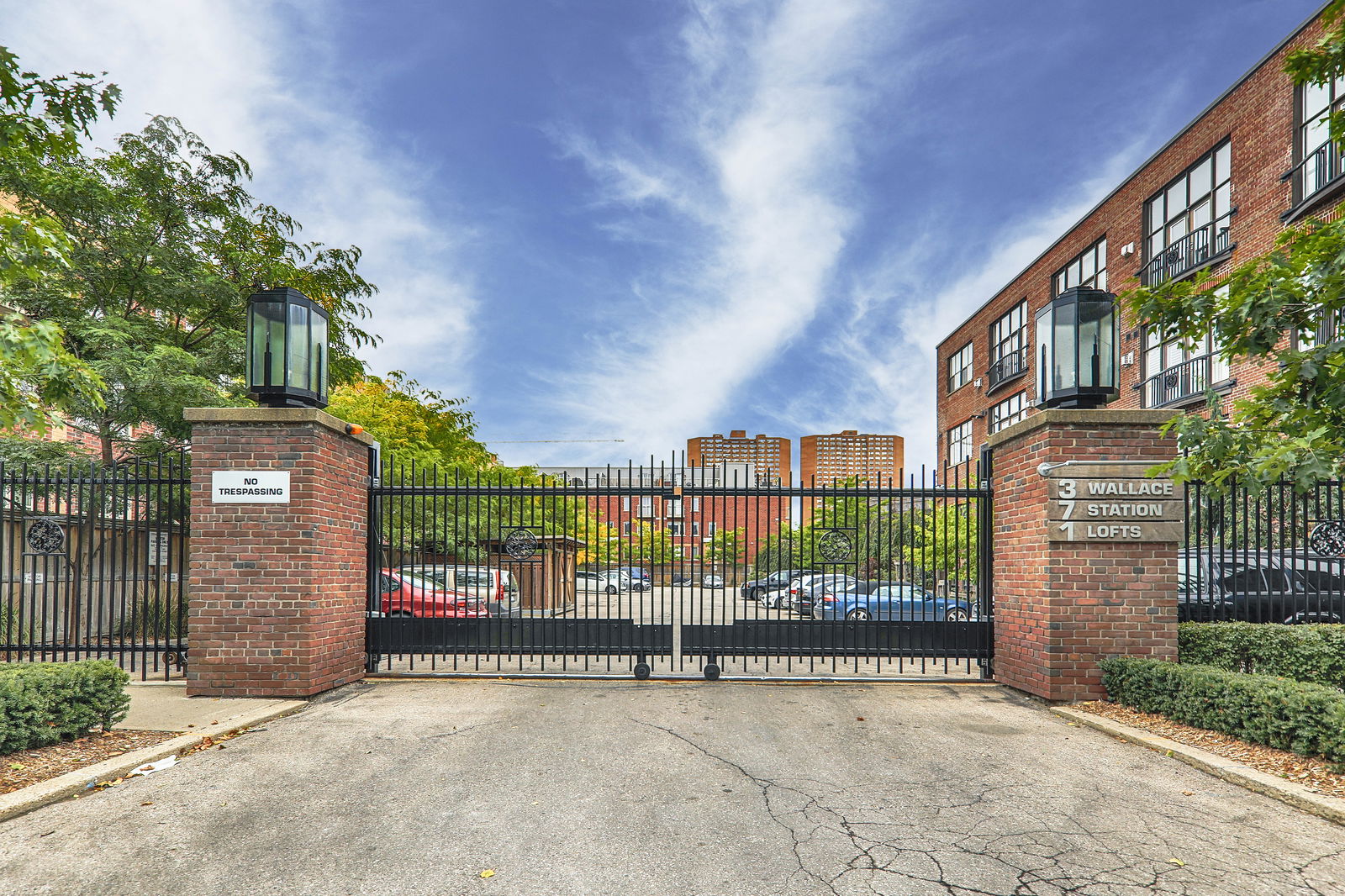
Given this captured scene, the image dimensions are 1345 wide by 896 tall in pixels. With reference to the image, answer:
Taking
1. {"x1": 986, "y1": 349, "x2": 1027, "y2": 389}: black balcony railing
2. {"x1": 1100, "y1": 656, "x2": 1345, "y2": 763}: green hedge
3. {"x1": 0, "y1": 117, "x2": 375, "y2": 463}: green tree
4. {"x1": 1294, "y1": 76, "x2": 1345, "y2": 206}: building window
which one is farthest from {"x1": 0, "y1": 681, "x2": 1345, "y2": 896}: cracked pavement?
{"x1": 986, "y1": 349, "x2": 1027, "y2": 389}: black balcony railing

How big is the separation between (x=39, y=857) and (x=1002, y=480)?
8564 mm

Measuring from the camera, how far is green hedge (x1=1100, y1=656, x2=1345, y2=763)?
5238 millimetres

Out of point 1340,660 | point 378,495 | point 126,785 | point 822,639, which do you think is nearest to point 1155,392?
point 1340,660

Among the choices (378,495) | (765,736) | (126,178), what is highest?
(126,178)

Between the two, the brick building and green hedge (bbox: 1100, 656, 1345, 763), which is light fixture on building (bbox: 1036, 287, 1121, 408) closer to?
green hedge (bbox: 1100, 656, 1345, 763)

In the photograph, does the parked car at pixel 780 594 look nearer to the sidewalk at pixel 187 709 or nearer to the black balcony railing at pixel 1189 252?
the sidewalk at pixel 187 709

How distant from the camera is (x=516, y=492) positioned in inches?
342

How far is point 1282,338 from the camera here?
5676 millimetres

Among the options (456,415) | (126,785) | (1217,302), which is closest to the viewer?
(126,785)

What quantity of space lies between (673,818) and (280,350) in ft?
20.9

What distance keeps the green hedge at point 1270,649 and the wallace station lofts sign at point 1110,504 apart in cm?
119

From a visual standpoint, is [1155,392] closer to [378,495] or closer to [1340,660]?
[1340,660]

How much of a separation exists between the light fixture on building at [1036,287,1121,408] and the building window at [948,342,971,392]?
26.6 m

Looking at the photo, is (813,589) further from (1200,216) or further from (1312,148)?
(1200,216)
